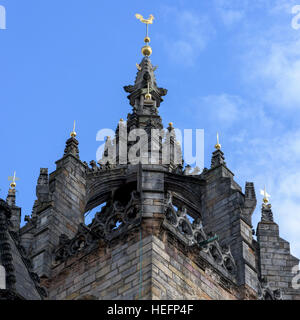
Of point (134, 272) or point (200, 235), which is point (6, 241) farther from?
point (200, 235)

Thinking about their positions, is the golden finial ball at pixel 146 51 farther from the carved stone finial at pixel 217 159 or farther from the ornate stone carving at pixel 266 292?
the ornate stone carving at pixel 266 292

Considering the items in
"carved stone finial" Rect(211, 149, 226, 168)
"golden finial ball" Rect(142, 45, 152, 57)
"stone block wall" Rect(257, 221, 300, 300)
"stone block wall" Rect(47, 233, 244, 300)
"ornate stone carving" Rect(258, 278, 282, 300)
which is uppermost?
"golden finial ball" Rect(142, 45, 152, 57)

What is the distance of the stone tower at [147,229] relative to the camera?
123 feet

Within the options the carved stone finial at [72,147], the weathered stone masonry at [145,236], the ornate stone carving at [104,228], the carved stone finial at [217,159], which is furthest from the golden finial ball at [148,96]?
the ornate stone carving at [104,228]

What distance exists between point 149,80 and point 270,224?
26.9 ft

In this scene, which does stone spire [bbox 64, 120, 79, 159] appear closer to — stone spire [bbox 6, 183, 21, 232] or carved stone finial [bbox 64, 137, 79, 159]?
carved stone finial [bbox 64, 137, 79, 159]

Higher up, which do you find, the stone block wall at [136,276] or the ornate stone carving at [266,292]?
the ornate stone carving at [266,292]

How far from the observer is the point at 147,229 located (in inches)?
1484

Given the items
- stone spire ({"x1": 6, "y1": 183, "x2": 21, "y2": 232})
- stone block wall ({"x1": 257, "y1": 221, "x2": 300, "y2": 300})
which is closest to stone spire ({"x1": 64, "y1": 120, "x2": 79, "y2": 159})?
stone spire ({"x1": 6, "y1": 183, "x2": 21, "y2": 232})

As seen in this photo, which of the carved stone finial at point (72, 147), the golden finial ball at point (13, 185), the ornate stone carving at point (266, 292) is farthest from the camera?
the golden finial ball at point (13, 185)

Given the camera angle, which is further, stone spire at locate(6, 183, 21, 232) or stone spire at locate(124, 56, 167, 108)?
stone spire at locate(124, 56, 167, 108)

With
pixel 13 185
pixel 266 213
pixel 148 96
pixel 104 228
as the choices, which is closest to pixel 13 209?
pixel 13 185

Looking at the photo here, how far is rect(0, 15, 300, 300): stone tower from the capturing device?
37.6m

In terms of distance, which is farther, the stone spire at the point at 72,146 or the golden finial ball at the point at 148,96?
the golden finial ball at the point at 148,96
